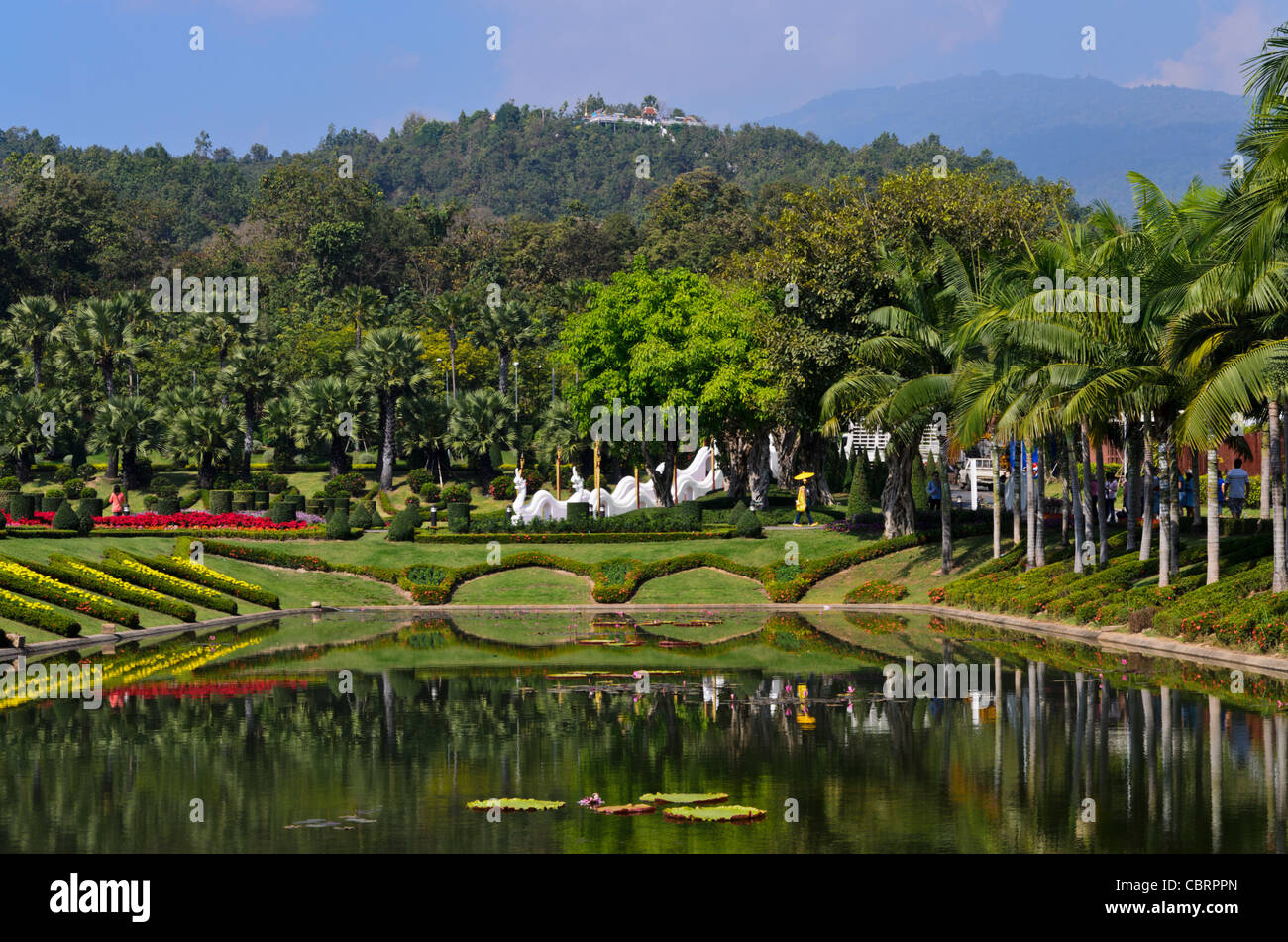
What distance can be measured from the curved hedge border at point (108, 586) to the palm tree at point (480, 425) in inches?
1519

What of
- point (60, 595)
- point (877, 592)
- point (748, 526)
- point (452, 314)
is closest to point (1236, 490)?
point (877, 592)

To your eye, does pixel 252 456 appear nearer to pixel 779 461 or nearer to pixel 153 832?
pixel 779 461

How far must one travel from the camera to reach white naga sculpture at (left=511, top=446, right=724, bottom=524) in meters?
65.8

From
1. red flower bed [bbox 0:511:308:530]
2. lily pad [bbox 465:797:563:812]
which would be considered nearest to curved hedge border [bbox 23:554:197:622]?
red flower bed [bbox 0:511:308:530]

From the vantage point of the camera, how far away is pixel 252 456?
3787 inches

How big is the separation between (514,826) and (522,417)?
7989 centimetres

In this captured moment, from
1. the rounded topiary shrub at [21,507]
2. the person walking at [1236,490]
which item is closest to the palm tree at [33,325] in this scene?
the rounded topiary shrub at [21,507]

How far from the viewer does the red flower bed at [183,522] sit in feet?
192

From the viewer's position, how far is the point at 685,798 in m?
17.9
